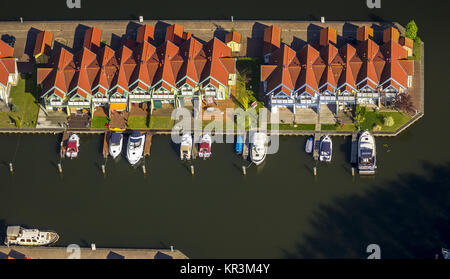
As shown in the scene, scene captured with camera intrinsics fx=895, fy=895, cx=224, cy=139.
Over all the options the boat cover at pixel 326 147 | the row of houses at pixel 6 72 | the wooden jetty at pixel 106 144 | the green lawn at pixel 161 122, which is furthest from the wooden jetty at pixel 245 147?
the row of houses at pixel 6 72

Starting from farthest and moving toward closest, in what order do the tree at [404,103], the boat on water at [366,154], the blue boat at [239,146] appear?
the tree at [404,103] → the blue boat at [239,146] → the boat on water at [366,154]

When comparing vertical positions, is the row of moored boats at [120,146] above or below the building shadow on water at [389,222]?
above

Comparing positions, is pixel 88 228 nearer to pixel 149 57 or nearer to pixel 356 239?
pixel 149 57

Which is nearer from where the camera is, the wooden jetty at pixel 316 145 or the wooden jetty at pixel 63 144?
the wooden jetty at pixel 316 145

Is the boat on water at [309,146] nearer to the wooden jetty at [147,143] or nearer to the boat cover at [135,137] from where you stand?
the wooden jetty at [147,143]

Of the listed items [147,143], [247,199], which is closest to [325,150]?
[247,199]

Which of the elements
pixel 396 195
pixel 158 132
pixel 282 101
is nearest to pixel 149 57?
pixel 158 132

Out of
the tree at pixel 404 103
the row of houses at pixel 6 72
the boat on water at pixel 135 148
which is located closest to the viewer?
the boat on water at pixel 135 148

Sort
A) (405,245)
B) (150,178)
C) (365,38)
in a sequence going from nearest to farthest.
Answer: (405,245), (150,178), (365,38)

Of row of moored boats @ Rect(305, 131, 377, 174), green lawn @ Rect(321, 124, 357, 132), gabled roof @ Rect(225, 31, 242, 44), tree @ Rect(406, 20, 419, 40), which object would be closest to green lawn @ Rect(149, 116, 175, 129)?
gabled roof @ Rect(225, 31, 242, 44)
